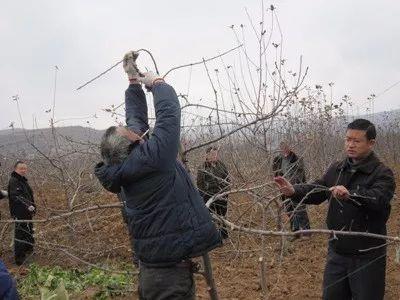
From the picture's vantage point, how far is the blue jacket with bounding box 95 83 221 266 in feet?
6.97

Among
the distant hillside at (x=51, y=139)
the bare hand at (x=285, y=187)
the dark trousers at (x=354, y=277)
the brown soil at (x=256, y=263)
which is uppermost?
the distant hillside at (x=51, y=139)

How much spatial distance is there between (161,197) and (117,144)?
0.31 metres

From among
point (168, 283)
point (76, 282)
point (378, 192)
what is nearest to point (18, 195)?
point (76, 282)

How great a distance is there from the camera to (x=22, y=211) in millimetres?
7305

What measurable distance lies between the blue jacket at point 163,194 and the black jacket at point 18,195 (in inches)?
212

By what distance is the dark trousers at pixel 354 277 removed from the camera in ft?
9.12

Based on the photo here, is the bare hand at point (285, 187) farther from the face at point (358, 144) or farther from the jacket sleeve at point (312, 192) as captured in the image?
the face at point (358, 144)

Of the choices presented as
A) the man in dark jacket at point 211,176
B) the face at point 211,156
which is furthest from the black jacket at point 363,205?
the face at point 211,156

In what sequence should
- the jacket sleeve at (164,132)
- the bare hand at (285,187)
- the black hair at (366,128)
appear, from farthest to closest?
the bare hand at (285,187)
the black hair at (366,128)
the jacket sleeve at (164,132)

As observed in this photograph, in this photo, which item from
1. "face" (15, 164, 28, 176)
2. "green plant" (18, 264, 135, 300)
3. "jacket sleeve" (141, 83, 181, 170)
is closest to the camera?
"jacket sleeve" (141, 83, 181, 170)

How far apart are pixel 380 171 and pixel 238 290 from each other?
2.74m

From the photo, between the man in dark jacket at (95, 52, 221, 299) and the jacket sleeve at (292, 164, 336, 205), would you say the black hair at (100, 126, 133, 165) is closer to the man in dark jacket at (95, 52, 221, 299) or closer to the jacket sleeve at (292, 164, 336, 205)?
the man in dark jacket at (95, 52, 221, 299)

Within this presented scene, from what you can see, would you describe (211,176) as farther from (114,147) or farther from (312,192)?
(114,147)

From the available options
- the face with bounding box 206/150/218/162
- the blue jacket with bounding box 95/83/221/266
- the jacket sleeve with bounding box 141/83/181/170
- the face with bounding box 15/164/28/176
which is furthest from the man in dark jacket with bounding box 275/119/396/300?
the face with bounding box 15/164/28/176
